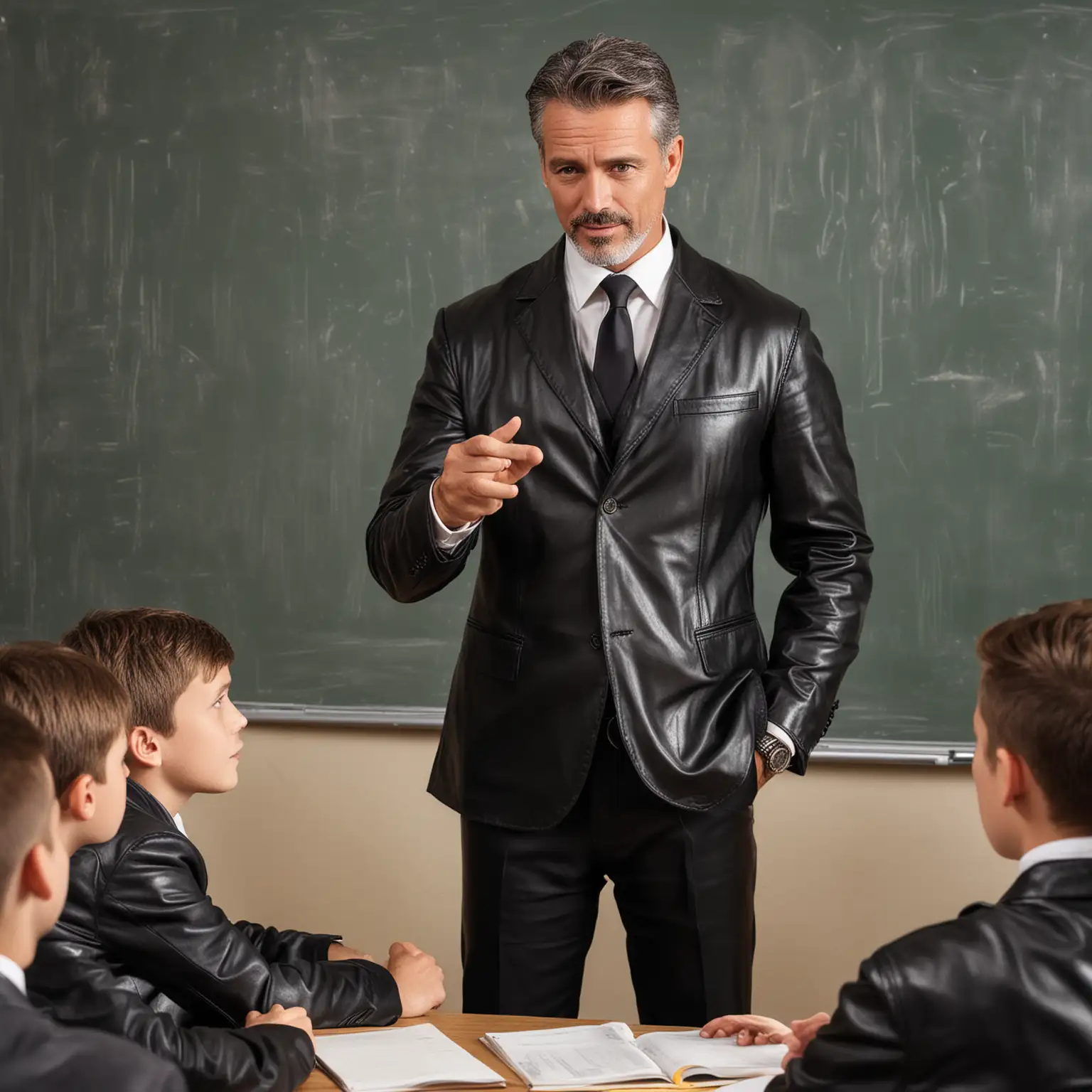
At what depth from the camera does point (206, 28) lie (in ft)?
9.86

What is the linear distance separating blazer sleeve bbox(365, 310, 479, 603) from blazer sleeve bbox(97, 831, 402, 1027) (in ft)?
1.72

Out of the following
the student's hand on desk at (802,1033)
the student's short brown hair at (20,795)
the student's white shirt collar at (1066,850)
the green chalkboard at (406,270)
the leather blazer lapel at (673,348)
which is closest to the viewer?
the student's short brown hair at (20,795)

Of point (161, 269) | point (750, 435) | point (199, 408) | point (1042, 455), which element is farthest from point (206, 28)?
point (1042, 455)

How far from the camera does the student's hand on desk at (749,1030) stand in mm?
1603

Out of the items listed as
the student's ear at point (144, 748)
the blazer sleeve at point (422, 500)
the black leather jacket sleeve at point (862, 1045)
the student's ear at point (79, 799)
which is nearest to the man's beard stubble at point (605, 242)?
the blazer sleeve at point (422, 500)

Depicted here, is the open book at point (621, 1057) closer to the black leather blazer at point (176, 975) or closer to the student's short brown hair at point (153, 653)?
the black leather blazer at point (176, 975)

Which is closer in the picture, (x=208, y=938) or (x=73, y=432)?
(x=208, y=938)

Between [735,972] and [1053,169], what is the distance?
1.76m

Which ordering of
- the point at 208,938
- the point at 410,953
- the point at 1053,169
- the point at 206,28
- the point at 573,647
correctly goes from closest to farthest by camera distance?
the point at 208,938
the point at 410,953
the point at 573,647
the point at 1053,169
the point at 206,28

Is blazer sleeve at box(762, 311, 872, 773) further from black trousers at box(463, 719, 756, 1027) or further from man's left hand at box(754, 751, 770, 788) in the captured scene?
black trousers at box(463, 719, 756, 1027)

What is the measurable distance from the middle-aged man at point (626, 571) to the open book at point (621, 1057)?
0.37m

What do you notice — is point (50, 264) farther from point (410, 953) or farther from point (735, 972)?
point (735, 972)

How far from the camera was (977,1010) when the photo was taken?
1180mm

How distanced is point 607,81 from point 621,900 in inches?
48.2
